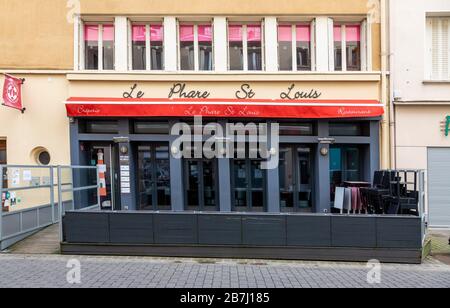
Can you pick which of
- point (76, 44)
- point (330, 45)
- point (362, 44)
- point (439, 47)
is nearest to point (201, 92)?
point (76, 44)

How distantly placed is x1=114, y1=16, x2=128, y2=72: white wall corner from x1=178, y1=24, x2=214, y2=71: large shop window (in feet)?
5.59

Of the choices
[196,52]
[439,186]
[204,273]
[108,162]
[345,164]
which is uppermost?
[196,52]

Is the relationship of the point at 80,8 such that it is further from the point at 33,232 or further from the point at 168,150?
the point at 33,232

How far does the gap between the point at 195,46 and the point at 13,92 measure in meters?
5.56

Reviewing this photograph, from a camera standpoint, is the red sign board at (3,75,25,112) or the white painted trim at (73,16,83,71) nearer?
the red sign board at (3,75,25,112)

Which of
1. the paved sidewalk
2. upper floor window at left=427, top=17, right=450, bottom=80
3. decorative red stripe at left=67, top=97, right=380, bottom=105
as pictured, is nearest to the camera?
the paved sidewalk

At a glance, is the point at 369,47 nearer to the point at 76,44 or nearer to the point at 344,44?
the point at 344,44

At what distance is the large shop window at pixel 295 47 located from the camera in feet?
→ 36.7

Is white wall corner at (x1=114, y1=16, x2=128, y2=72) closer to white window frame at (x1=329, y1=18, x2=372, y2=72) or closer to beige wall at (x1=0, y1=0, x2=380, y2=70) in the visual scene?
beige wall at (x1=0, y1=0, x2=380, y2=70)

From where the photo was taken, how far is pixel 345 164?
1145 centimetres

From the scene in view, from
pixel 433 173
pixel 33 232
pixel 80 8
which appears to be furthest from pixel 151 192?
pixel 433 173

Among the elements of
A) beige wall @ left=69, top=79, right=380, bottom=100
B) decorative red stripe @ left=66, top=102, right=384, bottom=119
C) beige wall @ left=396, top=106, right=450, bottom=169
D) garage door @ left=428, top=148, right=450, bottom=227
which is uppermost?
beige wall @ left=69, top=79, right=380, bottom=100

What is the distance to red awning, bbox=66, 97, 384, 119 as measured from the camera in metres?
10.3

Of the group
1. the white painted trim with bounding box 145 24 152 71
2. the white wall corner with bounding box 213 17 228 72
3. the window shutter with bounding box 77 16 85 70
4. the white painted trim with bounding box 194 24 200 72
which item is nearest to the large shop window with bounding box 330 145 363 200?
the white wall corner with bounding box 213 17 228 72
